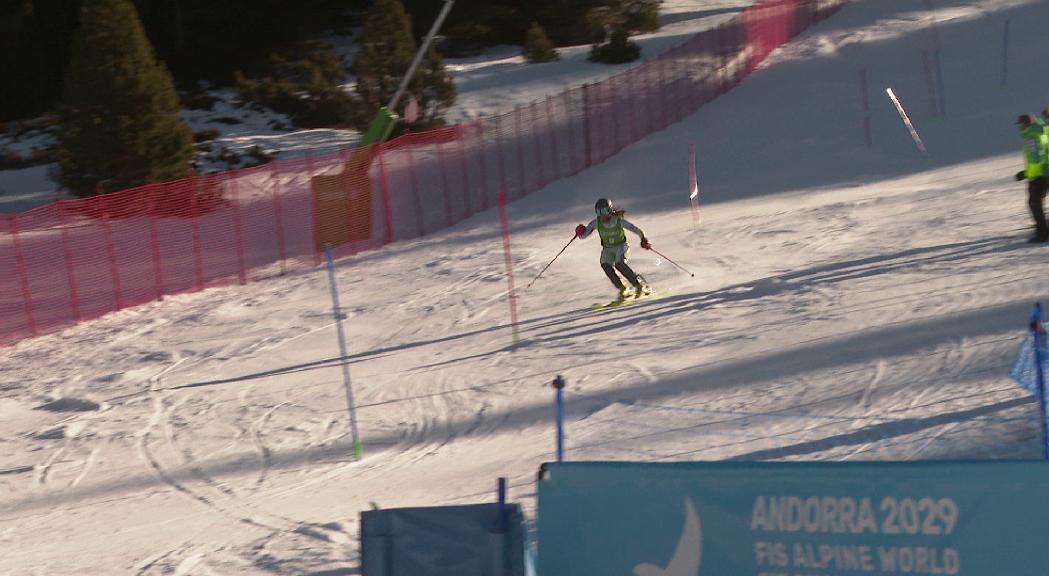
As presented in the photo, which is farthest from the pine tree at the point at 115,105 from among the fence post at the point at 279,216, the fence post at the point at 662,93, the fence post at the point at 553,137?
the fence post at the point at 662,93

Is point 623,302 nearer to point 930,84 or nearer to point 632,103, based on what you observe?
point 632,103

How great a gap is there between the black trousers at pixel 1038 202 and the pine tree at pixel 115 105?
16018 millimetres

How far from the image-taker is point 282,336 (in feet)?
55.5

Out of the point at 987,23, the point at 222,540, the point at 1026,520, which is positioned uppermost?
the point at 987,23

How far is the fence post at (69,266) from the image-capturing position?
712 inches

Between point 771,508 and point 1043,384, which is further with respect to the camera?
point 1043,384

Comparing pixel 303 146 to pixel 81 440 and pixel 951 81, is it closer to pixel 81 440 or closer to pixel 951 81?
pixel 951 81

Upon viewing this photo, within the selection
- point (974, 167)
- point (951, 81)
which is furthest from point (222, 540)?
point (951, 81)

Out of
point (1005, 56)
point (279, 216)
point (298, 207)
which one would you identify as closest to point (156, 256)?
point (279, 216)

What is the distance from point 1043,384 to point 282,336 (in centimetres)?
1091

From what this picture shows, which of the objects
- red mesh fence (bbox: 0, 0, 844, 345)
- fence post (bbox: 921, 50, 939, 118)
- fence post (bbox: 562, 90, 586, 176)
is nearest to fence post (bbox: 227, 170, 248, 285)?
red mesh fence (bbox: 0, 0, 844, 345)

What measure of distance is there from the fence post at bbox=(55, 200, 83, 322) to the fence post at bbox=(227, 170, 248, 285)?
2.61 meters

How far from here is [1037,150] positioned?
1598cm

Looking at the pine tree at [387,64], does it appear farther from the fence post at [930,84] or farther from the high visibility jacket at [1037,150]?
the high visibility jacket at [1037,150]
